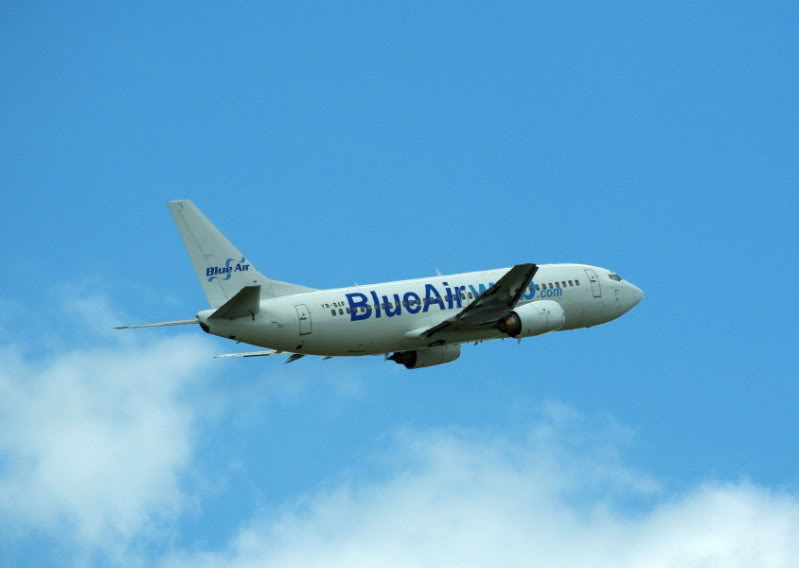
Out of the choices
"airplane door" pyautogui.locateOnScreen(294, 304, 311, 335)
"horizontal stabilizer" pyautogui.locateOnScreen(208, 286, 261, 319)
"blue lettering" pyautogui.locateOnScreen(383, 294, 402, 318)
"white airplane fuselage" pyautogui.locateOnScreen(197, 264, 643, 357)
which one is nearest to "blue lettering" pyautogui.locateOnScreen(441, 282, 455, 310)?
"white airplane fuselage" pyautogui.locateOnScreen(197, 264, 643, 357)

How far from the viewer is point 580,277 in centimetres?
7162

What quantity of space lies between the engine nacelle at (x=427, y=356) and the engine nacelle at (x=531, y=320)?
13.1 feet

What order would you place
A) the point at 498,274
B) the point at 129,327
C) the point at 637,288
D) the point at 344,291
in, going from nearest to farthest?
the point at 129,327, the point at 344,291, the point at 498,274, the point at 637,288

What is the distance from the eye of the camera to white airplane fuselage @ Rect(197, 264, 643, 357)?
6156 cm

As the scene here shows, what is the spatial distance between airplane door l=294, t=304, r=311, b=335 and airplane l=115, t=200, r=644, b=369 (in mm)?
40

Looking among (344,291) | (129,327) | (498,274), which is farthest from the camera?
(498,274)

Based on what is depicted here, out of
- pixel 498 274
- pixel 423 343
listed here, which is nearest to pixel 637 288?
pixel 498 274

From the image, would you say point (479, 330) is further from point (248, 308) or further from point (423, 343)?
point (248, 308)

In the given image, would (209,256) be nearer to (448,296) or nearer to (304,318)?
(304,318)

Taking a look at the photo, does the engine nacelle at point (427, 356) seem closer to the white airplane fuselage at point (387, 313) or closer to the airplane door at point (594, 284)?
the white airplane fuselage at point (387, 313)

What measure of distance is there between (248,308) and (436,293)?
939cm

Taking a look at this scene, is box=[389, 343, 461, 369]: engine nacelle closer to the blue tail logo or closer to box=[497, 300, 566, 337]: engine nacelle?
box=[497, 300, 566, 337]: engine nacelle

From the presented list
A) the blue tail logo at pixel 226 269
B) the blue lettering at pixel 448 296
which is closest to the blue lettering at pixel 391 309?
the blue lettering at pixel 448 296

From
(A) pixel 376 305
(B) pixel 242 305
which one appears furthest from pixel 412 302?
(B) pixel 242 305
